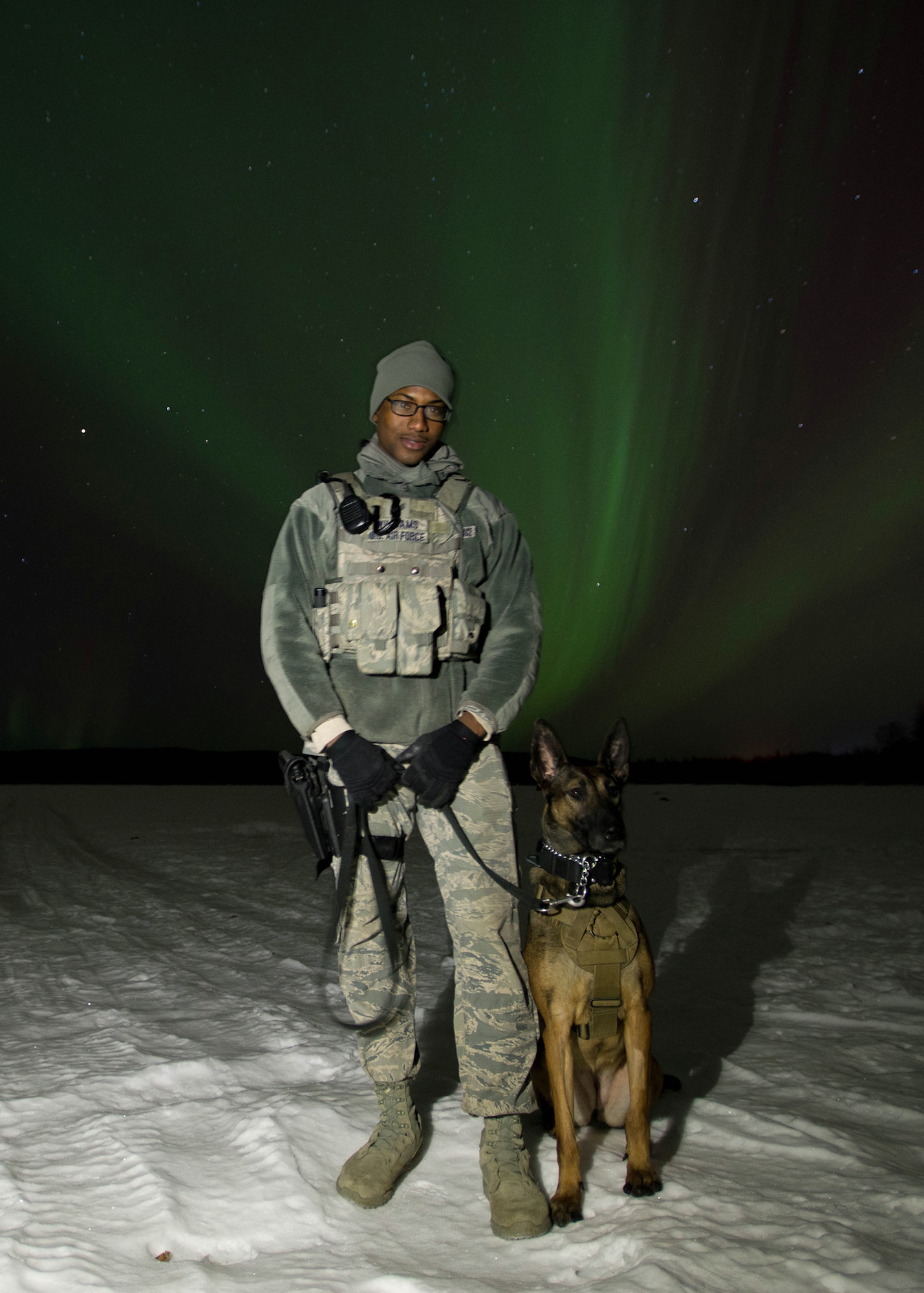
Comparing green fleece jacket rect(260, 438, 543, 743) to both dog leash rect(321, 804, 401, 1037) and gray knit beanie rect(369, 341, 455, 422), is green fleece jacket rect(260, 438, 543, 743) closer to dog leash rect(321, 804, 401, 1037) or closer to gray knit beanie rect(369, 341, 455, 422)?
gray knit beanie rect(369, 341, 455, 422)

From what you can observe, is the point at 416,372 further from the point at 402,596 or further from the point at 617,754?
the point at 617,754

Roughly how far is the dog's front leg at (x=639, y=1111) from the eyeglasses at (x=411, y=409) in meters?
2.02

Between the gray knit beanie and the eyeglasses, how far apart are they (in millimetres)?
33

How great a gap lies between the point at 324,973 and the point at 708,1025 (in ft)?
7.30

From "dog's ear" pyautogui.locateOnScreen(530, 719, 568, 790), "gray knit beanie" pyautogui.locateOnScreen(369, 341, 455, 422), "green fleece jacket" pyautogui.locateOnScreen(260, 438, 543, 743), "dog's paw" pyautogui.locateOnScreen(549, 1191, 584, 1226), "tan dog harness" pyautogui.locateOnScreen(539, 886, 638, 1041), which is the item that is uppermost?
"gray knit beanie" pyautogui.locateOnScreen(369, 341, 455, 422)

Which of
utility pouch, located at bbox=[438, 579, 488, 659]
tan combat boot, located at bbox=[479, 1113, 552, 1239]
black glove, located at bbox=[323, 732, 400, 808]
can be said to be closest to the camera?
tan combat boot, located at bbox=[479, 1113, 552, 1239]

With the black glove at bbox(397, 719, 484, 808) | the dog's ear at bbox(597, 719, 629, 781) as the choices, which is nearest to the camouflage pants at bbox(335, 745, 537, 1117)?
the black glove at bbox(397, 719, 484, 808)

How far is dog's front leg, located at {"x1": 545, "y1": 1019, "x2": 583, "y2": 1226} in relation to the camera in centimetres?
248

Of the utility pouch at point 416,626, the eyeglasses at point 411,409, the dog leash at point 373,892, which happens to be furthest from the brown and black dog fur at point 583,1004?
the eyeglasses at point 411,409

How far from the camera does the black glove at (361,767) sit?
2.55 metres

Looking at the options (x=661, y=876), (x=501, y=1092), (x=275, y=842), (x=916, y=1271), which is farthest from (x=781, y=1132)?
(x=275, y=842)

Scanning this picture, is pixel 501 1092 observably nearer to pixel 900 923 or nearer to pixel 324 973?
pixel 324 973

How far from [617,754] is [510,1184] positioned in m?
1.45

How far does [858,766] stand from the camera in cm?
3334
